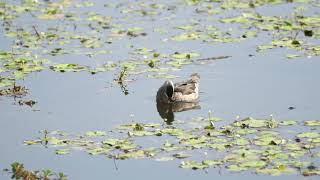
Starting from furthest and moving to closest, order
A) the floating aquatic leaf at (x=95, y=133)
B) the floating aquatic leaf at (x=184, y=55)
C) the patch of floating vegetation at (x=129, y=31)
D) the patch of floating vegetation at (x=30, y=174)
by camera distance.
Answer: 1. the floating aquatic leaf at (x=184, y=55)
2. the patch of floating vegetation at (x=129, y=31)
3. the floating aquatic leaf at (x=95, y=133)
4. the patch of floating vegetation at (x=30, y=174)

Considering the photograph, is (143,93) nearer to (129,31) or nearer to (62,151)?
(62,151)

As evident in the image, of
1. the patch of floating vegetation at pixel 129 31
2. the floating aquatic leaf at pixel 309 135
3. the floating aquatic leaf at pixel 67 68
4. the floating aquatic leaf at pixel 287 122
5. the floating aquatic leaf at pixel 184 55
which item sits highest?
the patch of floating vegetation at pixel 129 31

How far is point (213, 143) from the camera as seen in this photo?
995 cm

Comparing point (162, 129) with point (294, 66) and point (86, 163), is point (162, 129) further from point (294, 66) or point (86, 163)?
point (294, 66)

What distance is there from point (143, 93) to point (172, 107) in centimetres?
51

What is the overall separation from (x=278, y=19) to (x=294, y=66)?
2748 mm

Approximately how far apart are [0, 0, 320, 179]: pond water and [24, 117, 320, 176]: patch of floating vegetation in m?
0.11

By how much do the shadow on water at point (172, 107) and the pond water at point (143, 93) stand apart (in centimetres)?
10

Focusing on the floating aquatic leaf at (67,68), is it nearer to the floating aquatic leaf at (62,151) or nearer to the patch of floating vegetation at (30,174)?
the floating aquatic leaf at (62,151)

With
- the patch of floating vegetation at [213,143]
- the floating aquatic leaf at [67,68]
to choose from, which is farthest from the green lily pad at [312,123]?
the floating aquatic leaf at [67,68]

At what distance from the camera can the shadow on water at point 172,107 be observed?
39.0 ft

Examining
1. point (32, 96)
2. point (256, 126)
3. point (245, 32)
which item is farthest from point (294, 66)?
point (32, 96)

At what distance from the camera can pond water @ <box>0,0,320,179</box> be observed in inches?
381

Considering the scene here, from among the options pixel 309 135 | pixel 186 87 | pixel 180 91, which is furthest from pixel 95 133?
pixel 309 135
